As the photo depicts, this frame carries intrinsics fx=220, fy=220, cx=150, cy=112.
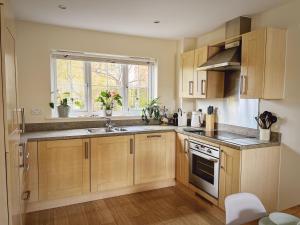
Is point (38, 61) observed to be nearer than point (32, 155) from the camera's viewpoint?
No

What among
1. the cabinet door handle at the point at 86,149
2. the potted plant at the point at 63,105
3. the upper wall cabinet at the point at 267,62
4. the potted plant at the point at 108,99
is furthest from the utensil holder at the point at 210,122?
the potted plant at the point at 63,105

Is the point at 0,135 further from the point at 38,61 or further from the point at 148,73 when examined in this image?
the point at 148,73

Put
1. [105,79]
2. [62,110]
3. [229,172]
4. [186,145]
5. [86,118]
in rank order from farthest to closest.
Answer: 1. [105,79]
2. [86,118]
3. [62,110]
4. [186,145]
5. [229,172]

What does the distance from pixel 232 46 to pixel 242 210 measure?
2.06 meters

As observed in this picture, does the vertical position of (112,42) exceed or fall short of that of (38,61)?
it exceeds it

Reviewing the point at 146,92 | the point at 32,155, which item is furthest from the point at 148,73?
the point at 32,155

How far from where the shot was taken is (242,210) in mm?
1335

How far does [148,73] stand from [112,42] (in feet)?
2.70

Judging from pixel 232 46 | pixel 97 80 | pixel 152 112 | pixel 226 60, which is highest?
pixel 232 46

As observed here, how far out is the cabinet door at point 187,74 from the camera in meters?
3.32

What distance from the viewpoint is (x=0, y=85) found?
4.42 ft

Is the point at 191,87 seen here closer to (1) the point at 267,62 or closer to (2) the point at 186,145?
(2) the point at 186,145

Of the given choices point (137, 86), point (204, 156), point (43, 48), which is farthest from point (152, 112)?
point (43, 48)

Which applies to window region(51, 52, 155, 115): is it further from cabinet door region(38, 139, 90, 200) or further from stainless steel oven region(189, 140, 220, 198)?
stainless steel oven region(189, 140, 220, 198)
